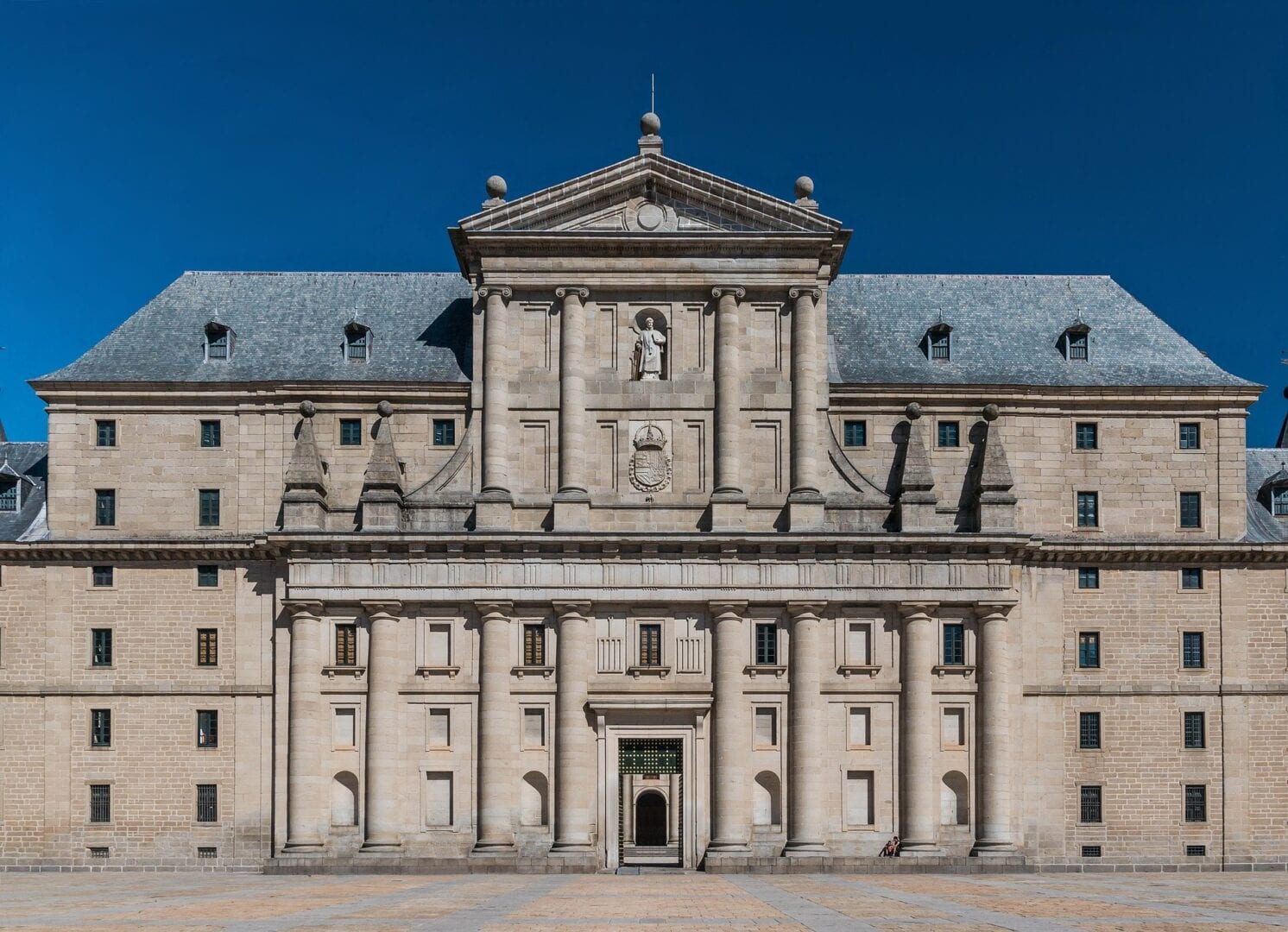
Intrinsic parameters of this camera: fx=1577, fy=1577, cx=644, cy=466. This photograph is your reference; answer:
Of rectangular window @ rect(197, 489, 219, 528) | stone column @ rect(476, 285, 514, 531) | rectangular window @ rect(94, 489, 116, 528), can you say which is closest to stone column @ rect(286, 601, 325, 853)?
rectangular window @ rect(197, 489, 219, 528)

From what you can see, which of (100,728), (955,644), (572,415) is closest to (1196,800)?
(955,644)

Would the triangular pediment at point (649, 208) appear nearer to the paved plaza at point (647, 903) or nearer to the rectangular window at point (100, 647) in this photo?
the rectangular window at point (100, 647)

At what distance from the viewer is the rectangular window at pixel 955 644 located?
51938mm

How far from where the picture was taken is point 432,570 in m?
51.3

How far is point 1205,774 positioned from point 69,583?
3870cm

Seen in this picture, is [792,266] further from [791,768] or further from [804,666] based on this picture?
[791,768]

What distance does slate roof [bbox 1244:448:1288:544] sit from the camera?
2169 inches

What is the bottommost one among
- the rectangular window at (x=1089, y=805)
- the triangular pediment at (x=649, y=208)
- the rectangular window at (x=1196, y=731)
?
the rectangular window at (x=1089, y=805)

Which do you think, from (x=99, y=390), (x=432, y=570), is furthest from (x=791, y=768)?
(x=99, y=390)

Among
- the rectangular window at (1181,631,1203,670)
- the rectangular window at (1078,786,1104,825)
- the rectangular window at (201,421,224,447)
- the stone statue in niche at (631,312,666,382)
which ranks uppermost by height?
the stone statue in niche at (631,312,666,382)

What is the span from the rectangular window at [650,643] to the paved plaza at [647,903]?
7376 millimetres

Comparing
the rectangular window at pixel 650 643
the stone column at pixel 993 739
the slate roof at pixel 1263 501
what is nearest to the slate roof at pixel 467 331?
the slate roof at pixel 1263 501

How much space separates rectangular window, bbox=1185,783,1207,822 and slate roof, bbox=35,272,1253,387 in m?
13.8

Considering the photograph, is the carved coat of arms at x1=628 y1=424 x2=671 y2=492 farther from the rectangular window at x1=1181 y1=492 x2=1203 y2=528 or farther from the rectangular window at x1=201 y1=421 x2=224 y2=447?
the rectangular window at x1=1181 y1=492 x2=1203 y2=528
